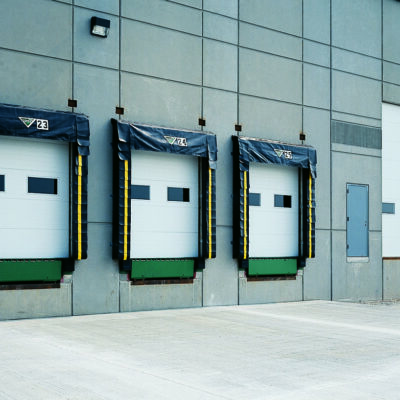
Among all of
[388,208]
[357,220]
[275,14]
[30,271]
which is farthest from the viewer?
[388,208]

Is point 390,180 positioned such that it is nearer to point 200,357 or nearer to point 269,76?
point 269,76

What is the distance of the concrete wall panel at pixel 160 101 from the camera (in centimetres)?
1574

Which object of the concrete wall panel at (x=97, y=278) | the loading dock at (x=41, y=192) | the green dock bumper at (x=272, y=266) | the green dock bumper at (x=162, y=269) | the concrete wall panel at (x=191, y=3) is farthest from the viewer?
the green dock bumper at (x=272, y=266)

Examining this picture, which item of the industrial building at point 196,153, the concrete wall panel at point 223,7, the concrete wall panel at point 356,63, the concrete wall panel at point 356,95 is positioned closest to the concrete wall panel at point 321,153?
the industrial building at point 196,153

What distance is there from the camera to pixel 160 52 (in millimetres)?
16297

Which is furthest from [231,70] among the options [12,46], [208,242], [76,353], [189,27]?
[76,353]

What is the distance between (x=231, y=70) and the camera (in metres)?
17.6

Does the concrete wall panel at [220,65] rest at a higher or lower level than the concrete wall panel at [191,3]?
lower

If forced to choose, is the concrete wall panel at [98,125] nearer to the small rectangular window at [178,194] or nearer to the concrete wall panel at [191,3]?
the small rectangular window at [178,194]

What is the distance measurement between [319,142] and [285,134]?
138 cm

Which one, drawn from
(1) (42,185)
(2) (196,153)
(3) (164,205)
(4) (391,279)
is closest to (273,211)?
(2) (196,153)

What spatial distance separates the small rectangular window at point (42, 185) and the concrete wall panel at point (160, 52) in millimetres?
3294

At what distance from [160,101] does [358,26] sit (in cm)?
825

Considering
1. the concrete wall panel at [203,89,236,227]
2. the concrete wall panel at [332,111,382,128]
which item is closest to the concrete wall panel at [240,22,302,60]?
the concrete wall panel at [203,89,236,227]
